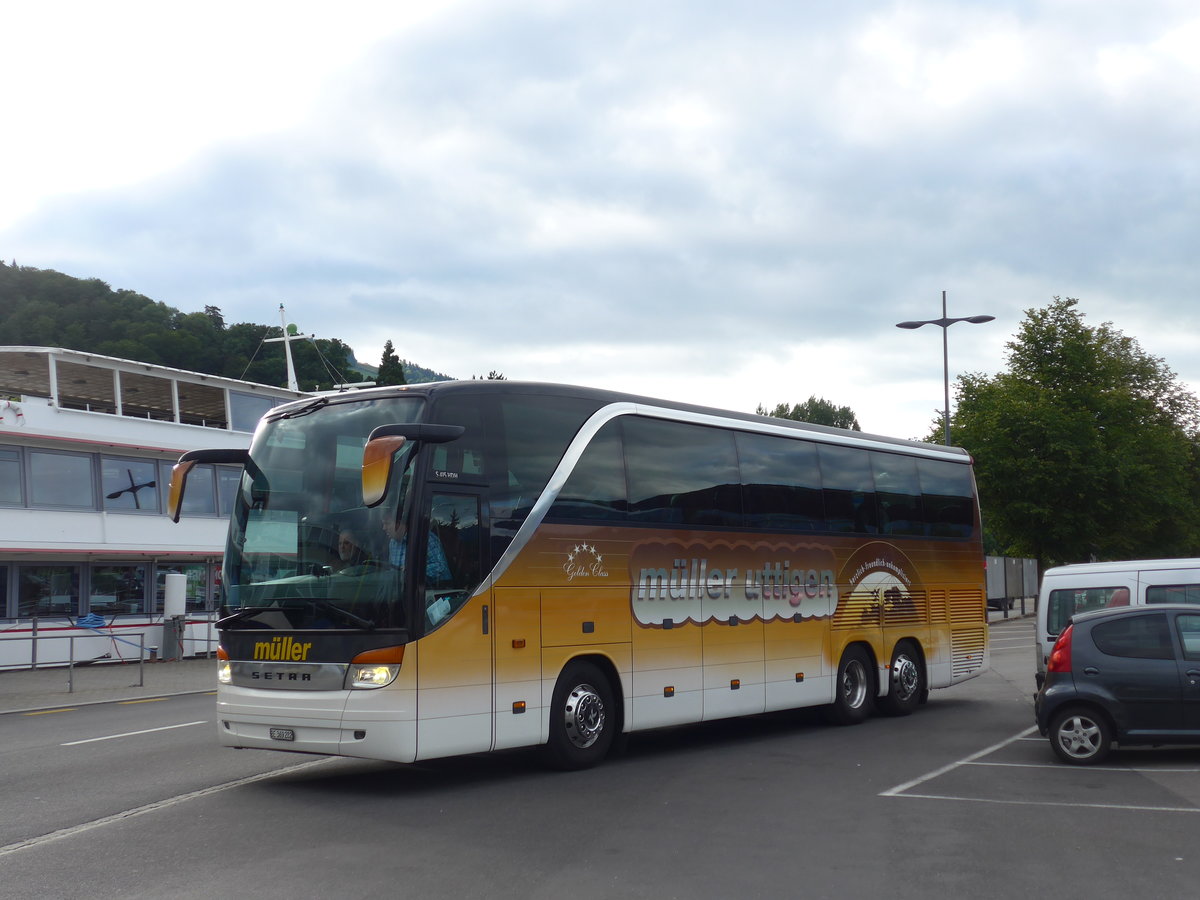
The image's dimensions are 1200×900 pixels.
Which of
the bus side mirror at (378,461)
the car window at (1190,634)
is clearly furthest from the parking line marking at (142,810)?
the car window at (1190,634)

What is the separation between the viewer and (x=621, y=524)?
12.3 metres

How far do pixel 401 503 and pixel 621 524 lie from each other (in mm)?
2868

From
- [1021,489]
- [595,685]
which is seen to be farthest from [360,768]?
[1021,489]

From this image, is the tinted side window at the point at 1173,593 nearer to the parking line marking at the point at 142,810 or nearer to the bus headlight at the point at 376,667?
the bus headlight at the point at 376,667

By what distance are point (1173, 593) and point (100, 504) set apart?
78.6 ft

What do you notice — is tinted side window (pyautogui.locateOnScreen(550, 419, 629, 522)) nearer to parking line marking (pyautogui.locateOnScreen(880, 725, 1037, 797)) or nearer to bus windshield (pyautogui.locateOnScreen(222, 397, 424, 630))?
bus windshield (pyautogui.locateOnScreen(222, 397, 424, 630))

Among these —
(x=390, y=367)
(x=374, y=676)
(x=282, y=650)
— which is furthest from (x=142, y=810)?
(x=390, y=367)

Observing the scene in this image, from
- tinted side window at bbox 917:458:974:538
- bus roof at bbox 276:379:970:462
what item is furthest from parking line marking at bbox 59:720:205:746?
tinted side window at bbox 917:458:974:538

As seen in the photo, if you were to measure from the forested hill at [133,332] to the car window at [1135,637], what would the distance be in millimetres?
57777

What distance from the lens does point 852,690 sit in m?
16.5

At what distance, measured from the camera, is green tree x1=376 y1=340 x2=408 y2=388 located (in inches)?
3836

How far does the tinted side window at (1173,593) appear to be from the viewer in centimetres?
1501

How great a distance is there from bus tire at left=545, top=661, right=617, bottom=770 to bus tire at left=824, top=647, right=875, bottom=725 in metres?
5.06

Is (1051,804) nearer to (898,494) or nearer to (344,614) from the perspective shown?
(344,614)
